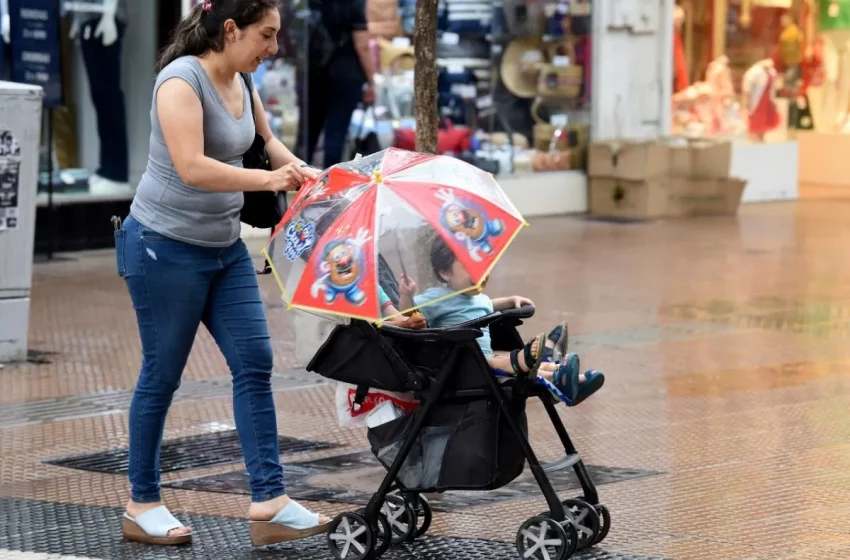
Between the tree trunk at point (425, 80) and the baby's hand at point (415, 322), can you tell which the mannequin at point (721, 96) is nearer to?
the tree trunk at point (425, 80)

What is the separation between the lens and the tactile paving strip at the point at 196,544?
16.4 ft

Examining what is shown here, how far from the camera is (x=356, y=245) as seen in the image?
4.68 metres

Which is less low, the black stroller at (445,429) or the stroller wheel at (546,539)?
the black stroller at (445,429)

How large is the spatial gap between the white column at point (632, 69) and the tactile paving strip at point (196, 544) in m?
11.6

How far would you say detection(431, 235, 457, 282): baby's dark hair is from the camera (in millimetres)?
4664

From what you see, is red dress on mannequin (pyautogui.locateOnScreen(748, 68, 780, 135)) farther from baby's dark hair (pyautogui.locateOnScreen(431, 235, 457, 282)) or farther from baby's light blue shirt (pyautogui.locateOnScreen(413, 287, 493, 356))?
baby's dark hair (pyautogui.locateOnScreen(431, 235, 457, 282))

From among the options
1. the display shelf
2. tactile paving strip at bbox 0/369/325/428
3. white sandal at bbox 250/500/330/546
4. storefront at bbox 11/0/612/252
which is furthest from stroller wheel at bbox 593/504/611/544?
the display shelf

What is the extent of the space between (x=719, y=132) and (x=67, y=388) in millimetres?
11788

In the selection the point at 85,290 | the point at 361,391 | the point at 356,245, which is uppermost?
the point at 356,245

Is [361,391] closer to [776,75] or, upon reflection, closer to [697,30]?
[697,30]

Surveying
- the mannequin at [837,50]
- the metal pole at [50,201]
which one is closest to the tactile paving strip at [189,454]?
the metal pole at [50,201]

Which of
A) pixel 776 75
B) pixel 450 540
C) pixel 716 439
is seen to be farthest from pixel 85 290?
pixel 776 75

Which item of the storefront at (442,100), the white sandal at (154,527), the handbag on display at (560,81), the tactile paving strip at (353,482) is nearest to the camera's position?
the white sandal at (154,527)

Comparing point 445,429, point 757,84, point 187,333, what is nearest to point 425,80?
point 187,333
